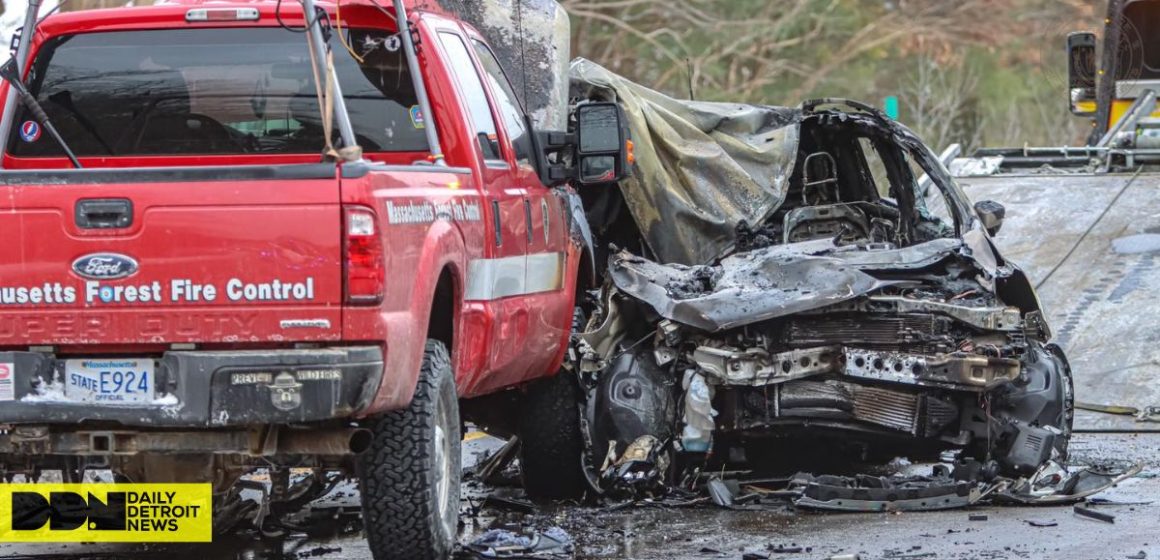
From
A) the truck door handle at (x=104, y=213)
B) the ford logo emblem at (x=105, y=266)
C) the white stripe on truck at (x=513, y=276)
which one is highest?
the truck door handle at (x=104, y=213)

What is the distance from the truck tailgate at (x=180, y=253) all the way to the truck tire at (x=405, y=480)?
0.61 m

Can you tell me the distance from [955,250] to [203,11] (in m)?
3.43

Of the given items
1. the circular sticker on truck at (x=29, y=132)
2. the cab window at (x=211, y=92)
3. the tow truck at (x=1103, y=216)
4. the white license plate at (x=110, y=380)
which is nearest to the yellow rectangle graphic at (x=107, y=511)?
the white license plate at (x=110, y=380)

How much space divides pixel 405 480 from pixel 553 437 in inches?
88.3

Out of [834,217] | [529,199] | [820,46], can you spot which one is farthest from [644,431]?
[820,46]

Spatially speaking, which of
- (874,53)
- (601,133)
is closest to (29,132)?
(601,133)

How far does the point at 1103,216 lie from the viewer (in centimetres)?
1336

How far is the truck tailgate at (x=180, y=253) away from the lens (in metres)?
5.31

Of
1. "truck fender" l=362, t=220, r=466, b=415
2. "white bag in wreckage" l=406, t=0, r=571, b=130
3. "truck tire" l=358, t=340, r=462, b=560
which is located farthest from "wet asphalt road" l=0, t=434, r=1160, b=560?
"white bag in wreckage" l=406, t=0, r=571, b=130

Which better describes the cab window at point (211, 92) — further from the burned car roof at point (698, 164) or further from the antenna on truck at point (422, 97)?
the burned car roof at point (698, 164)

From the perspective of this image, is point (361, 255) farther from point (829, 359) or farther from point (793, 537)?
point (829, 359)

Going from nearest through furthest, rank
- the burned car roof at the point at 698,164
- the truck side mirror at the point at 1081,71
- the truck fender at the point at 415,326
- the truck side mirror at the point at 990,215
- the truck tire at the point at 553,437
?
1. the truck fender at the point at 415,326
2. the truck tire at the point at 553,437
3. the truck side mirror at the point at 990,215
4. the burned car roof at the point at 698,164
5. the truck side mirror at the point at 1081,71

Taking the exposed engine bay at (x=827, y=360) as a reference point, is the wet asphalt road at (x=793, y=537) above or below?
below

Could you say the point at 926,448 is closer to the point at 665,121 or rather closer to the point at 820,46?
the point at 665,121
